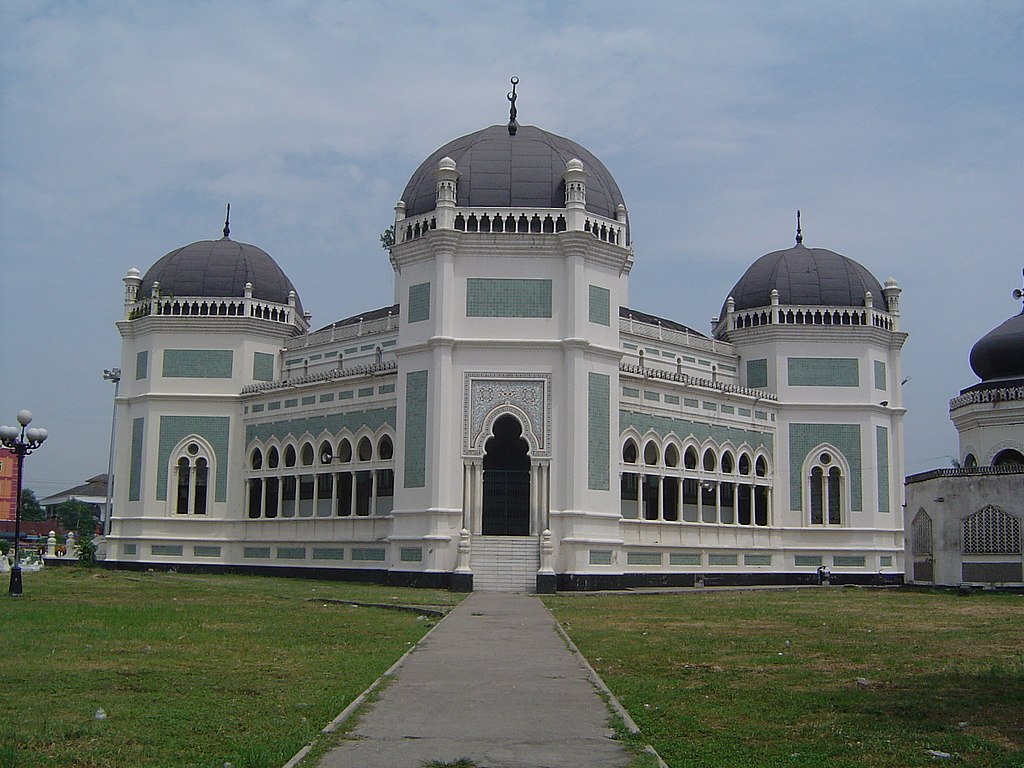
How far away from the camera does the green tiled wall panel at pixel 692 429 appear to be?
41.2 m

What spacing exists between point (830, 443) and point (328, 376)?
69.6ft

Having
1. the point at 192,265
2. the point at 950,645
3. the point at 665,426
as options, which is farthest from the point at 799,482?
the point at 950,645

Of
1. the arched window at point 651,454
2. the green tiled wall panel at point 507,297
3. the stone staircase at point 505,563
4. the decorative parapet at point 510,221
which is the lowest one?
the stone staircase at point 505,563

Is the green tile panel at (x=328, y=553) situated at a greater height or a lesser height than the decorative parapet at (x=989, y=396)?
lesser

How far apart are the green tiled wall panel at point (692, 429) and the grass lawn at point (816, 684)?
1662 cm

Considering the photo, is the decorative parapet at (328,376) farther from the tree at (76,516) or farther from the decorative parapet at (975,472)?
the tree at (76,516)

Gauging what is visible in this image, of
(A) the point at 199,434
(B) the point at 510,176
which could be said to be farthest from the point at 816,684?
(A) the point at 199,434

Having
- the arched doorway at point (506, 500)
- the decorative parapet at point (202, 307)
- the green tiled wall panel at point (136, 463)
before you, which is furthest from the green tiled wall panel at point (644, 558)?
the green tiled wall panel at point (136, 463)

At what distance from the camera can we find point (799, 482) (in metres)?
47.6

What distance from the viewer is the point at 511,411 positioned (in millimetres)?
36812

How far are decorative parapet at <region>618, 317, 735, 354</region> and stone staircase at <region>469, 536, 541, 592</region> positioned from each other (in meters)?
12.5

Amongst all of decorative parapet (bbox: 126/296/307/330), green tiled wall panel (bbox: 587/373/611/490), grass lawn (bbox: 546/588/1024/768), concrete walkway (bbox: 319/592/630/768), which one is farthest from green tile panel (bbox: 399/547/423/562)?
concrete walkway (bbox: 319/592/630/768)

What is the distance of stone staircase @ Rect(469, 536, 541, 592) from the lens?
116ft

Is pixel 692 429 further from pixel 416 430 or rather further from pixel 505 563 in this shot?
pixel 416 430
